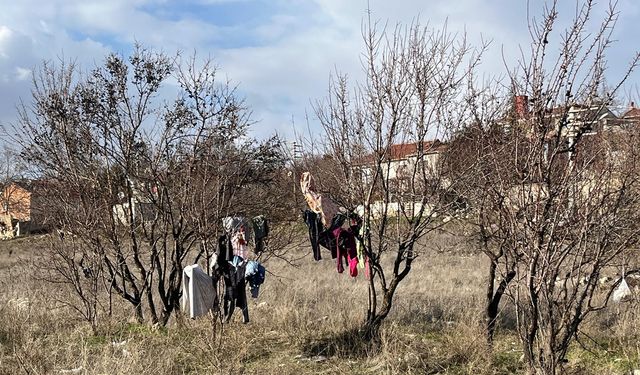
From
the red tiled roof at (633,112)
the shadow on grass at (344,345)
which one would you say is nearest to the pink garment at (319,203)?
the shadow on grass at (344,345)

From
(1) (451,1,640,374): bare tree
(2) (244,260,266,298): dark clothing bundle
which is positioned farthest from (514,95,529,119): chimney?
(2) (244,260,266,298): dark clothing bundle

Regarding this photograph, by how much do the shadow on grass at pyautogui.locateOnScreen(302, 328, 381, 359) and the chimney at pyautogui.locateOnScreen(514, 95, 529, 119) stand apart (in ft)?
9.22

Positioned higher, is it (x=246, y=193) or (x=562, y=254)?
(x=246, y=193)

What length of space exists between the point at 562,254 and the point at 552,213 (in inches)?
10.4

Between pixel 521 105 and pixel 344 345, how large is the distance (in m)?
3.19

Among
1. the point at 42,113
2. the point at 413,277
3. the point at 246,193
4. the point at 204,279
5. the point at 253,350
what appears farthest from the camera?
the point at 413,277

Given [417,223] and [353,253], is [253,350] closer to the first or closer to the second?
[353,253]

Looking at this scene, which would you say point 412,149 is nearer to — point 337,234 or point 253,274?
point 337,234

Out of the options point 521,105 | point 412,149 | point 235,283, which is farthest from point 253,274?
point 521,105

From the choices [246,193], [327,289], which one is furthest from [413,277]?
[246,193]

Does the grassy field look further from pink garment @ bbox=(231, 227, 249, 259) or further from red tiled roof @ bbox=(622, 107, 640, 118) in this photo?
red tiled roof @ bbox=(622, 107, 640, 118)

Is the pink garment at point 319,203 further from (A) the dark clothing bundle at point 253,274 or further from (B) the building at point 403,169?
(A) the dark clothing bundle at point 253,274

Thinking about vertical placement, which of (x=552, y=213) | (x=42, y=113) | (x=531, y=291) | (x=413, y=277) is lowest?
(x=413, y=277)

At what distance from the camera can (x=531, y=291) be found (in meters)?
3.75
